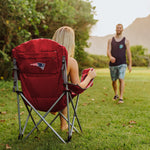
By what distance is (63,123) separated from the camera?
144 inches

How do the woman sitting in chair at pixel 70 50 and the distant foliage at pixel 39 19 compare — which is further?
the distant foliage at pixel 39 19

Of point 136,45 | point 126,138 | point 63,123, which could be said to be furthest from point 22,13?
point 136,45

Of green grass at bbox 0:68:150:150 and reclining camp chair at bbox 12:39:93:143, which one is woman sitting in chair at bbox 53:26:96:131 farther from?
green grass at bbox 0:68:150:150

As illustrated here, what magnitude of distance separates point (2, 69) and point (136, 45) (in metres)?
67.1

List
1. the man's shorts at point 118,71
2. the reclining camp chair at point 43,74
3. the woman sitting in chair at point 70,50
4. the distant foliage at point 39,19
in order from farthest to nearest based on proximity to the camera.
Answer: the distant foliage at point 39,19, the man's shorts at point 118,71, the woman sitting in chair at point 70,50, the reclining camp chair at point 43,74

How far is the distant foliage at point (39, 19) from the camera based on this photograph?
336 inches

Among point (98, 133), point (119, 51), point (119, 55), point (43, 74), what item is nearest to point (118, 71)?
point (119, 55)

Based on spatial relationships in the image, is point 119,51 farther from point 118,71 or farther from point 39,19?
point 39,19

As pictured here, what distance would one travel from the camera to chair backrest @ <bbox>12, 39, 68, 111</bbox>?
2.85m

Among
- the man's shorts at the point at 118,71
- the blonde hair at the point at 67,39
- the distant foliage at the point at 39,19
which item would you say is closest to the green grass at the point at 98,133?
the blonde hair at the point at 67,39

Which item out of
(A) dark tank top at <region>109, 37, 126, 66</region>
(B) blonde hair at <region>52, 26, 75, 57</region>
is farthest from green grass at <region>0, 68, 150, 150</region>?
(A) dark tank top at <region>109, 37, 126, 66</region>

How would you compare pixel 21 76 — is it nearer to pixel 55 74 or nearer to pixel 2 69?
pixel 55 74

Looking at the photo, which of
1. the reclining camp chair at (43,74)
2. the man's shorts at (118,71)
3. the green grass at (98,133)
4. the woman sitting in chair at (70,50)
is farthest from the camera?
the man's shorts at (118,71)

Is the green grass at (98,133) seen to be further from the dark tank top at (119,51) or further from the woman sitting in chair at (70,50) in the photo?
the dark tank top at (119,51)
